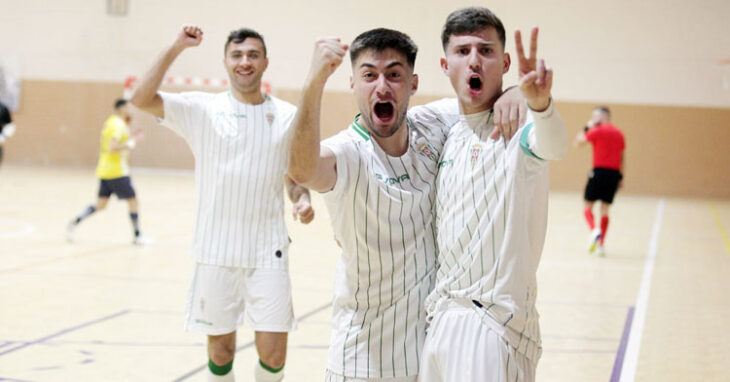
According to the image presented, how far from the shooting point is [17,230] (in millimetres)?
13070

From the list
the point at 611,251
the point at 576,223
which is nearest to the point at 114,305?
the point at 611,251

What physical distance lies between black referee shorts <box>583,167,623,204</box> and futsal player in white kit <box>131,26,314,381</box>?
8663 millimetres

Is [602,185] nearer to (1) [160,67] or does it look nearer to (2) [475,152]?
(1) [160,67]

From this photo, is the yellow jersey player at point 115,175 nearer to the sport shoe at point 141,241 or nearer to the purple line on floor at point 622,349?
the sport shoe at point 141,241

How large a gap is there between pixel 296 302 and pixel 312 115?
6.11 metres

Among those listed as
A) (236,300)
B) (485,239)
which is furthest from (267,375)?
(485,239)

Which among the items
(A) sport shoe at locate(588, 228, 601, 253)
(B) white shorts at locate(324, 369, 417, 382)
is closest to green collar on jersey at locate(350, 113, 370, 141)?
(B) white shorts at locate(324, 369, 417, 382)

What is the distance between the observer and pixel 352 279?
11.0 ft

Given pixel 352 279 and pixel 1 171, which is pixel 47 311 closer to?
pixel 352 279

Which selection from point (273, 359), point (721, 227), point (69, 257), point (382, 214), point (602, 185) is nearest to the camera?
point (382, 214)

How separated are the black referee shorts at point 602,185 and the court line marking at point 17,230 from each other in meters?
8.70

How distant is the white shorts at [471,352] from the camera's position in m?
2.94

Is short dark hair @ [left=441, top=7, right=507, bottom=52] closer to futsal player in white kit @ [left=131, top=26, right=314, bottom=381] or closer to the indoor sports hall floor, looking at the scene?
futsal player in white kit @ [left=131, top=26, right=314, bottom=381]

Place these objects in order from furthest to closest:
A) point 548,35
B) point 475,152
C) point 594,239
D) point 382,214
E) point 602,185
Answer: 1. point 548,35
2. point 602,185
3. point 594,239
4. point 382,214
5. point 475,152
